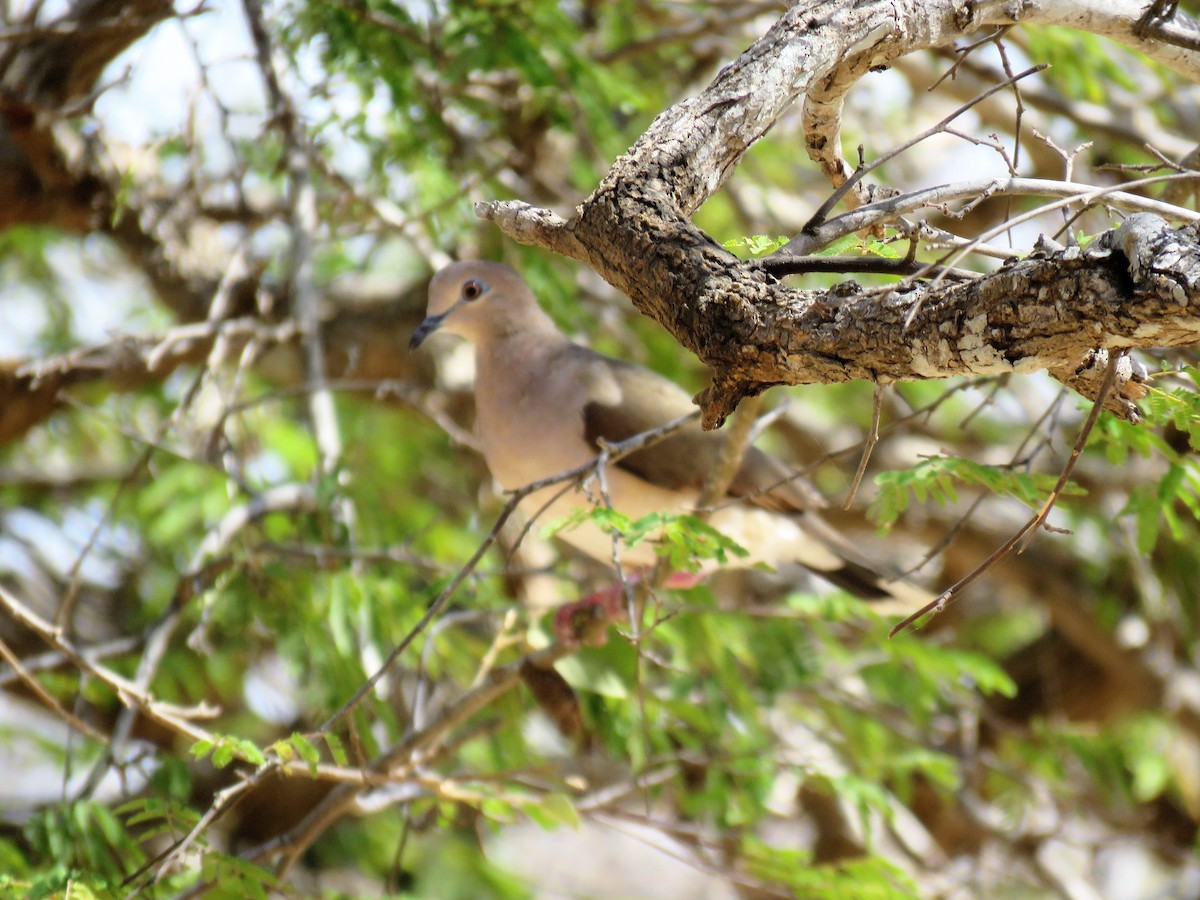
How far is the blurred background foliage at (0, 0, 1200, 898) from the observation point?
3990 mm

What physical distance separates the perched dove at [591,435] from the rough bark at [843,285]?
1919 millimetres

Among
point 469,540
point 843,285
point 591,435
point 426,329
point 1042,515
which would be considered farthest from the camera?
point 469,540

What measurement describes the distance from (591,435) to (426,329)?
0.80 meters

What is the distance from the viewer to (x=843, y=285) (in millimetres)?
1893

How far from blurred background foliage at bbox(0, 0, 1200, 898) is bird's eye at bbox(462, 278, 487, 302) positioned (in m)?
0.32

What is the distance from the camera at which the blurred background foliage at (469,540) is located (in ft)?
13.1

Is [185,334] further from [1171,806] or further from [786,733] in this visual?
[1171,806]

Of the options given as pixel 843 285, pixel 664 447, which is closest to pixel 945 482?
pixel 843 285

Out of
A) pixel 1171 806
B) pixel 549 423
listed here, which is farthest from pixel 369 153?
pixel 1171 806

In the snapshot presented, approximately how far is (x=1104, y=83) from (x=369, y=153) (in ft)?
11.9

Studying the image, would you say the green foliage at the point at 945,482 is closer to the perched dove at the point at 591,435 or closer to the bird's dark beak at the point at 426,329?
the perched dove at the point at 591,435

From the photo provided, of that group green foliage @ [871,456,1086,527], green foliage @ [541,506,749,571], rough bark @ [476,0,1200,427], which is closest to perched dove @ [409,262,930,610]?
green foliage @ [541,506,749,571]

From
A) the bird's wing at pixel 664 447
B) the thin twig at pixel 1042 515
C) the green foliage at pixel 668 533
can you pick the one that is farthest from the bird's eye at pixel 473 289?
the thin twig at pixel 1042 515

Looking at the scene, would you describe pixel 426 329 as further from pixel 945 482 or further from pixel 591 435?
pixel 945 482
